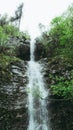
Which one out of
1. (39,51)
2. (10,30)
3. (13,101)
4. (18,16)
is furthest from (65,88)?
(18,16)

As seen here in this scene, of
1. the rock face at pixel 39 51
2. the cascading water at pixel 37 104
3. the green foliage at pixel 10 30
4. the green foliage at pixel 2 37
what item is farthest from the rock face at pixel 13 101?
the rock face at pixel 39 51

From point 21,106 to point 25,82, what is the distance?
2.96 m

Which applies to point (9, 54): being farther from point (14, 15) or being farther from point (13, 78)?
point (14, 15)

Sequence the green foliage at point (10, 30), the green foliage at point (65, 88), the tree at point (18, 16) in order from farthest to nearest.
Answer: the tree at point (18, 16) < the green foliage at point (10, 30) < the green foliage at point (65, 88)

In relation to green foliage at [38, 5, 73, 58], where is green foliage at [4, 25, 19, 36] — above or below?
above

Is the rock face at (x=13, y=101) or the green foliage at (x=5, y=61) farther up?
the green foliage at (x=5, y=61)

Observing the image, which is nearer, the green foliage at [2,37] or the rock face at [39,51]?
the green foliage at [2,37]

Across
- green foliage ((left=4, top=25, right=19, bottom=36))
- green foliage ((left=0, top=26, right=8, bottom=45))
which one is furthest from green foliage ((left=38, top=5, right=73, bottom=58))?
green foliage ((left=0, top=26, right=8, bottom=45))

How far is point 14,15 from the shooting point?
46.9m

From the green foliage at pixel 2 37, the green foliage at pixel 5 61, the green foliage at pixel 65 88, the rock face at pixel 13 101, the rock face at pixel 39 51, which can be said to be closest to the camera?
the green foliage at pixel 65 88

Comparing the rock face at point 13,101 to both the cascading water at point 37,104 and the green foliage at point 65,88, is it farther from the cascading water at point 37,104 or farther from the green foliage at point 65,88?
the green foliage at point 65,88

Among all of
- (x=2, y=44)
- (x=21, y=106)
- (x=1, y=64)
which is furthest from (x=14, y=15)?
(x=21, y=106)

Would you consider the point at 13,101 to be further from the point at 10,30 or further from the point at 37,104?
the point at 10,30

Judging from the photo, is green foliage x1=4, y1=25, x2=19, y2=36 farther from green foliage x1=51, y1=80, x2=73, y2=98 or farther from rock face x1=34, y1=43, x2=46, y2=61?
green foliage x1=51, y1=80, x2=73, y2=98
